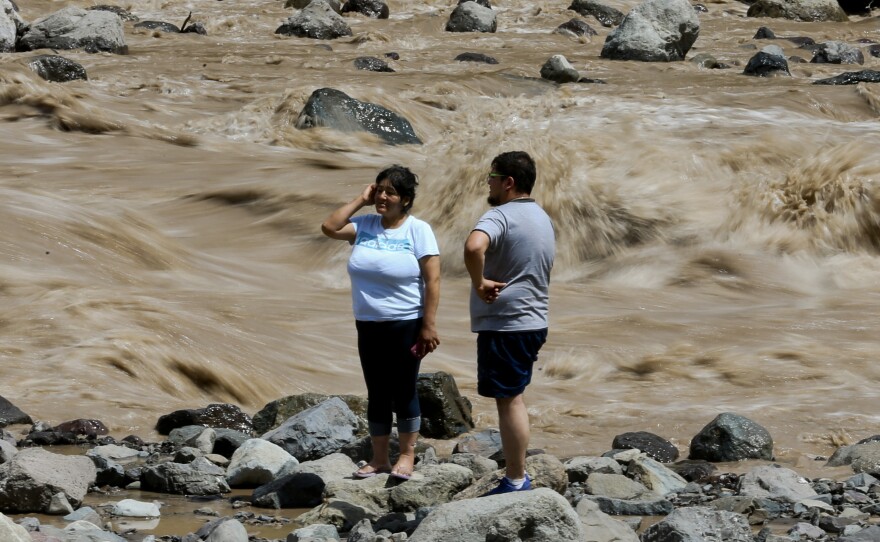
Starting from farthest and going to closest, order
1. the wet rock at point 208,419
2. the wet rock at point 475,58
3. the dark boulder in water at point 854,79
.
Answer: the wet rock at point 475,58
the dark boulder in water at point 854,79
the wet rock at point 208,419

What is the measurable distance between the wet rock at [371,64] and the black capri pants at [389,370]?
52.2 ft

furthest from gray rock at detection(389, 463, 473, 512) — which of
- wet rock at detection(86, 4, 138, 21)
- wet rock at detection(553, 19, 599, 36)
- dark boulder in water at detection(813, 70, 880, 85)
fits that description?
wet rock at detection(86, 4, 138, 21)

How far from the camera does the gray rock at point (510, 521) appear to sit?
4.16m

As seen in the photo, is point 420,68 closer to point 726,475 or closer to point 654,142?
point 654,142

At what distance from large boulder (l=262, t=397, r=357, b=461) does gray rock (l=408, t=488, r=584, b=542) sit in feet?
6.33

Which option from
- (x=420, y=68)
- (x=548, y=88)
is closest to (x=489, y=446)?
(x=548, y=88)

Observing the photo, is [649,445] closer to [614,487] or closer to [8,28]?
[614,487]

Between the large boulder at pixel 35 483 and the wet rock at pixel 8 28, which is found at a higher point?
the wet rock at pixel 8 28

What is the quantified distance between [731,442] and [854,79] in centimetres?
1409

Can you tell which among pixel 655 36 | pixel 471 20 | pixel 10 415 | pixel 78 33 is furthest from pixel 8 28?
pixel 10 415

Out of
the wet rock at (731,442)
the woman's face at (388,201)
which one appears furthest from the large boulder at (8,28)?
the woman's face at (388,201)

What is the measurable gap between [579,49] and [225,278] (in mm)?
15366

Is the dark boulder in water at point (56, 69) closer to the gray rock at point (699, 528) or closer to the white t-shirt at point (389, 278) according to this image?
the white t-shirt at point (389, 278)

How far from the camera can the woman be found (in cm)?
525
